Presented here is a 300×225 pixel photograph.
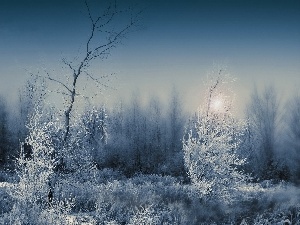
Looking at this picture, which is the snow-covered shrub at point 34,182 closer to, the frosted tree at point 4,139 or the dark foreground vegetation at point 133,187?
the dark foreground vegetation at point 133,187

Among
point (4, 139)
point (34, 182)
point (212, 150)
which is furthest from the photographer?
point (4, 139)

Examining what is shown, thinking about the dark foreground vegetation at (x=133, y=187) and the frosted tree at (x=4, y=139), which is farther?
the frosted tree at (x=4, y=139)

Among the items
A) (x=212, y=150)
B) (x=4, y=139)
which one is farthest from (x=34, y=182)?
(x=4, y=139)

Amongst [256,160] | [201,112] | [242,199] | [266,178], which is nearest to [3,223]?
[201,112]

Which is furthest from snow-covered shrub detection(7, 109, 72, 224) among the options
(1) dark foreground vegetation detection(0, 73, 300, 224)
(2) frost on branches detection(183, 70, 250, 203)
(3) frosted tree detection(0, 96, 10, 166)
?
(3) frosted tree detection(0, 96, 10, 166)

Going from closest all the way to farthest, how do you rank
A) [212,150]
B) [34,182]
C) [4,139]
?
[34,182] → [212,150] → [4,139]

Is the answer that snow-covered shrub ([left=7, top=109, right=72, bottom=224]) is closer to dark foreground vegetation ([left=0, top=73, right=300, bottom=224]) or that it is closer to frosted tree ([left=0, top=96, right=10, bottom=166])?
dark foreground vegetation ([left=0, top=73, right=300, bottom=224])

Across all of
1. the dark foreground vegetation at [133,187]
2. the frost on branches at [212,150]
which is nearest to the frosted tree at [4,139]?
the dark foreground vegetation at [133,187]

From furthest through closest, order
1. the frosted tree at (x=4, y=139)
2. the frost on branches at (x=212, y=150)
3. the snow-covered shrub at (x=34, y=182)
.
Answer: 1. the frosted tree at (x=4, y=139)
2. the frost on branches at (x=212, y=150)
3. the snow-covered shrub at (x=34, y=182)

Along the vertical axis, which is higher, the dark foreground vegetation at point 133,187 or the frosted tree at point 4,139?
the frosted tree at point 4,139

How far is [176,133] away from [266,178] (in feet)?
70.1

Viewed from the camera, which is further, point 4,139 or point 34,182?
point 4,139

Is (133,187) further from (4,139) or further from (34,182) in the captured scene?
(4,139)

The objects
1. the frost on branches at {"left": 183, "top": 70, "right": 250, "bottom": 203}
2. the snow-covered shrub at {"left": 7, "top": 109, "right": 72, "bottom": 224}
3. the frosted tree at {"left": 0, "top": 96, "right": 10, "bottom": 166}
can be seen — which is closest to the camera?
the snow-covered shrub at {"left": 7, "top": 109, "right": 72, "bottom": 224}
